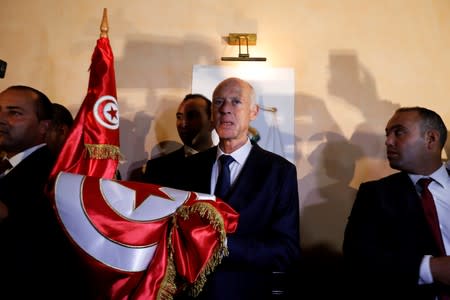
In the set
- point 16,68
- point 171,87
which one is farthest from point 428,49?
point 16,68

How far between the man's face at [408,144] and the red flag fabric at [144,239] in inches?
41.0

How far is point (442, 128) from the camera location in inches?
81.1

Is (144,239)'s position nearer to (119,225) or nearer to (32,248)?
(119,225)

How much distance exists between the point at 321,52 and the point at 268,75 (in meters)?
0.38

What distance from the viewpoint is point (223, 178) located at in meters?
1.66

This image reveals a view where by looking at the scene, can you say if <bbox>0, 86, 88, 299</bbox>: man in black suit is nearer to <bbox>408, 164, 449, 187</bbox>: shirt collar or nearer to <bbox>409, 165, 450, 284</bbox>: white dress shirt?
<bbox>409, 165, 450, 284</bbox>: white dress shirt

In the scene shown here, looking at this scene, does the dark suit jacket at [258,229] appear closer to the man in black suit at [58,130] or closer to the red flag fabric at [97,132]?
the red flag fabric at [97,132]

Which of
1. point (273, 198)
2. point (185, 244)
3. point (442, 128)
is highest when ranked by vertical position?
point (442, 128)

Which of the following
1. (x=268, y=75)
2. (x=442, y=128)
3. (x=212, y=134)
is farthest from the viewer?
(x=268, y=75)

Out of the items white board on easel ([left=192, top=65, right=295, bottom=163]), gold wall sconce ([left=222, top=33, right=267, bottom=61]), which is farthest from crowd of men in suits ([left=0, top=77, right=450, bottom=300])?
gold wall sconce ([left=222, top=33, right=267, bottom=61])

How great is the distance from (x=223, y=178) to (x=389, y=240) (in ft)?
2.61

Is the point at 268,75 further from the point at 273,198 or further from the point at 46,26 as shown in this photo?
the point at 46,26

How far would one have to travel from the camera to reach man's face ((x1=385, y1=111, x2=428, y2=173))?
6.51 feet

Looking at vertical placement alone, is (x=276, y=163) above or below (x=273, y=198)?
above
